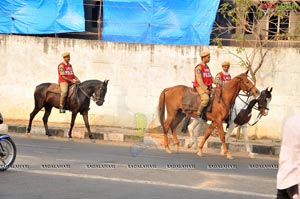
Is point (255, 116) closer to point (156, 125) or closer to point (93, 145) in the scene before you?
point (156, 125)

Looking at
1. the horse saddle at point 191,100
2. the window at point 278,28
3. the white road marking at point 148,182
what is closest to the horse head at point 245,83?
the horse saddle at point 191,100

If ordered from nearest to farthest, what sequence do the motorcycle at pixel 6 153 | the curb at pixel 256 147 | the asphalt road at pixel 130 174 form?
the asphalt road at pixel 130 174, the motorcycle at pixel 6 153, the curb at pixel 256 147

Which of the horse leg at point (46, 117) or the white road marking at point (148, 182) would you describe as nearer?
the white road marking at point (148, 182)

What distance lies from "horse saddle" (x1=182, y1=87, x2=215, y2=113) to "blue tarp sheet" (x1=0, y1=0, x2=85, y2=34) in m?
6.92

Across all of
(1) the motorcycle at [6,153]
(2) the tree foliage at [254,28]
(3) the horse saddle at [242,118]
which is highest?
(2) the tree foliage at [254,28]

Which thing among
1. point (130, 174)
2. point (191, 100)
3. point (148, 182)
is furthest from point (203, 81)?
point (148, 182)

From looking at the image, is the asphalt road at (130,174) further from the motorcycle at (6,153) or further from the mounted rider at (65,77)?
the mounted rider at (65,77)

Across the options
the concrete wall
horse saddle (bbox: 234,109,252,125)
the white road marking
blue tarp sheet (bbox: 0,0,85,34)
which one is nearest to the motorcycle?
the white road marking

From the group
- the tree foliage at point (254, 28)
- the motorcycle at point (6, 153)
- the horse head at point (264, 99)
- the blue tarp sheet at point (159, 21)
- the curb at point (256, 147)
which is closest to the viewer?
the motorcycle at point (6, 153)

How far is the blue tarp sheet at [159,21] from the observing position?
753 inches

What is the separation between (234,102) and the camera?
1401 cm

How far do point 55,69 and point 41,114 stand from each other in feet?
4.73

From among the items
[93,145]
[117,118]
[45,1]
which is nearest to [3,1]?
[45,1]

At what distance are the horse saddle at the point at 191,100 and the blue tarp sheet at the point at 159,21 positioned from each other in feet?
16.9
